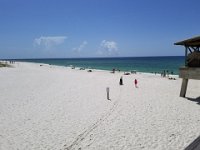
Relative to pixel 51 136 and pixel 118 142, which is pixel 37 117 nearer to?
pixel 51 136

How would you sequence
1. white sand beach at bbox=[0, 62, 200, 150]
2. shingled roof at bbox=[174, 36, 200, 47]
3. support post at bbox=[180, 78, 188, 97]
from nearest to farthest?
white sand beach at bbox=[0, 62, 200, 150]
shingled roof at bbox=[174, 36, 200, 47]
support post at bbox=[180, 78, 188, 97]

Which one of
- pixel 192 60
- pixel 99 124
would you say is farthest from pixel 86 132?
pixel 192 60

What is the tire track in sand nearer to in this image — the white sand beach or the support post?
the white sand beach

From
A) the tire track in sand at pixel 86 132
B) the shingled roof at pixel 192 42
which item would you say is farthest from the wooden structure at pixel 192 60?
the tire track in sand at pixel 86 132

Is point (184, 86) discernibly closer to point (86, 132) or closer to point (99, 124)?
point (99, 124)

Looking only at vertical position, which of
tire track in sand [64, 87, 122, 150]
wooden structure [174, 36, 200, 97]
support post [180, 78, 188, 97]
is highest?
wooden structure [174, 36, 200, 97]

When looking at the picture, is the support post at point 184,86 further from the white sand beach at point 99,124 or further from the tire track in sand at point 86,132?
the tire track in sand at point 86,132

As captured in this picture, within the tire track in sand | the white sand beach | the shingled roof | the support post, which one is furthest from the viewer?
the support post

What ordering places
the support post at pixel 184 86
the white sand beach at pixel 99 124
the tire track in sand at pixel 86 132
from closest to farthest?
the tire track in sand at pixel 86 132 < the white sand beach at pixel 99 124 < the support post at pixel 184 86

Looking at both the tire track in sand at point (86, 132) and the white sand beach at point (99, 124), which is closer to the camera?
the tire track in sand at point (86, 132)

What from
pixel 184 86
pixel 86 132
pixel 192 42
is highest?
pixel 192 42

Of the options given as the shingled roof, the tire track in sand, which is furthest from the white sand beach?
the shingled roof

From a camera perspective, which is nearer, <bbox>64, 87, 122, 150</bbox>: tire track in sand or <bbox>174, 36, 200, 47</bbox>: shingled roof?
<bbox>64, 87, 122, 150</bbox>: tire track in sand

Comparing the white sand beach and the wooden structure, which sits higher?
the wooden structure
